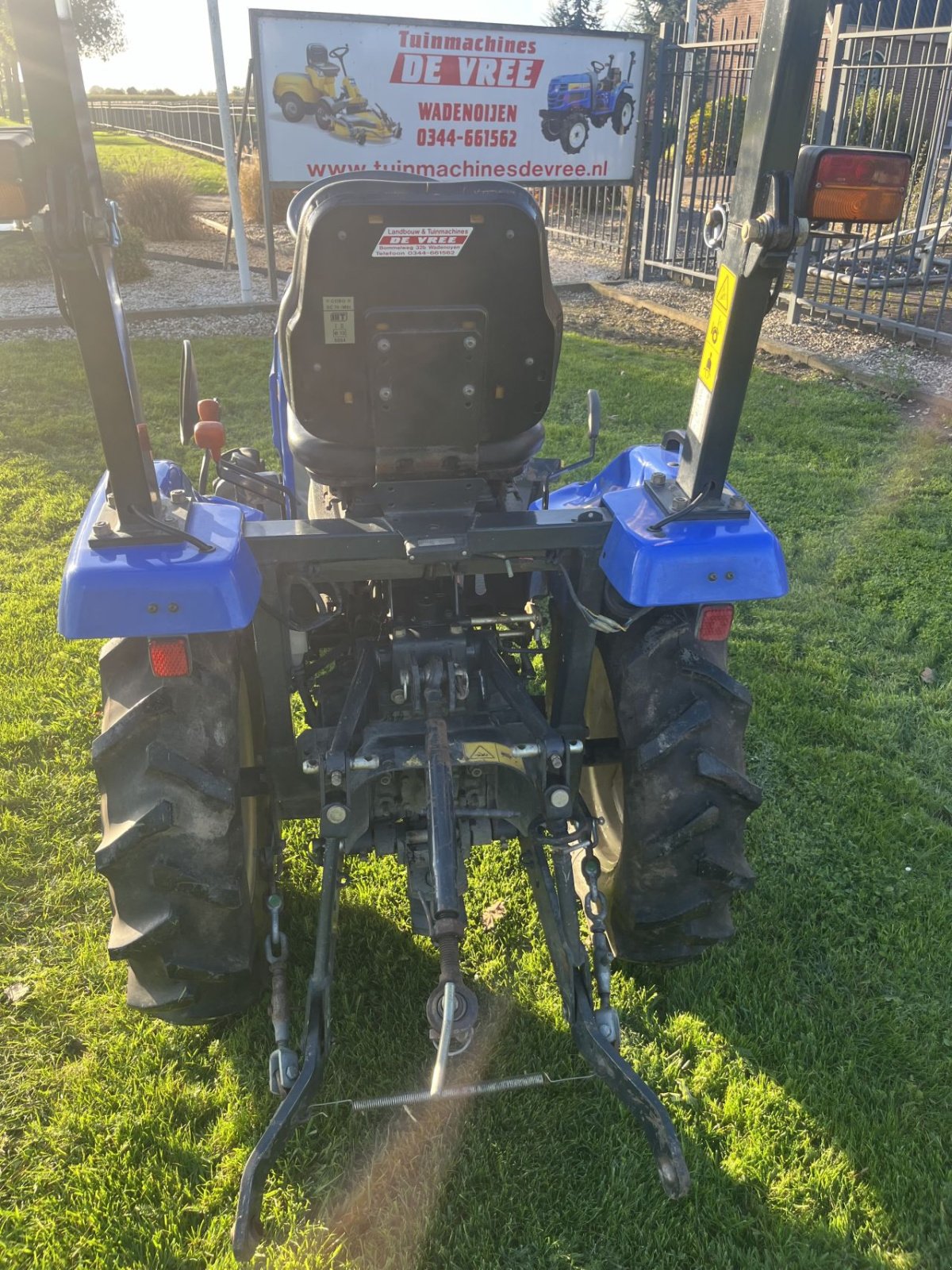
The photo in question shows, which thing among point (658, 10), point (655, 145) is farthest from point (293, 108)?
point (658, 10)

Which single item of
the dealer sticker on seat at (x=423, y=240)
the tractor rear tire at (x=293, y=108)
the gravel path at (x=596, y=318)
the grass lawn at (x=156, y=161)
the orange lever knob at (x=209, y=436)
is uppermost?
the tractor rear tire at (x=293, y=108)

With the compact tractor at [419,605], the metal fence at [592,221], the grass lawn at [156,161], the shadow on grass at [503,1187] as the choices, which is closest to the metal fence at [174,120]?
the grass lawn at [156,161]

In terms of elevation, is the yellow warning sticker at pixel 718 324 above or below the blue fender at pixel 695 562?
above

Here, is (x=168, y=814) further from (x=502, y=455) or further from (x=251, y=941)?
(x=502, y=455)

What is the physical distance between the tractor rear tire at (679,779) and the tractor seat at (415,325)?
65 centimetres

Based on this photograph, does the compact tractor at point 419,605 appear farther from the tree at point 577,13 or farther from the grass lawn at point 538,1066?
the tree at point 577,13

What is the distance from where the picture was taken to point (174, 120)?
31828mm

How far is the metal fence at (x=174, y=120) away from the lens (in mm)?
26062

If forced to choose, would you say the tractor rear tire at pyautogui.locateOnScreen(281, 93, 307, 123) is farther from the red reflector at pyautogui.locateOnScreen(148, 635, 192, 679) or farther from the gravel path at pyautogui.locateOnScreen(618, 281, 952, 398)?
the red reflector at pyautogui.locateOnScreen(148, 635, 192, 679)

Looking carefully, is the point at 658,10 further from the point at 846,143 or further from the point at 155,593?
the point at 155,593

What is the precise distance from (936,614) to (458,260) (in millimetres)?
3571

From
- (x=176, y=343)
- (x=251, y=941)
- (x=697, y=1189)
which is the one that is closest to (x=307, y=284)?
(x=251, y=941)

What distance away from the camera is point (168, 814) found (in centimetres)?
210

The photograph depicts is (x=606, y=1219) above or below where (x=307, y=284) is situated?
below
